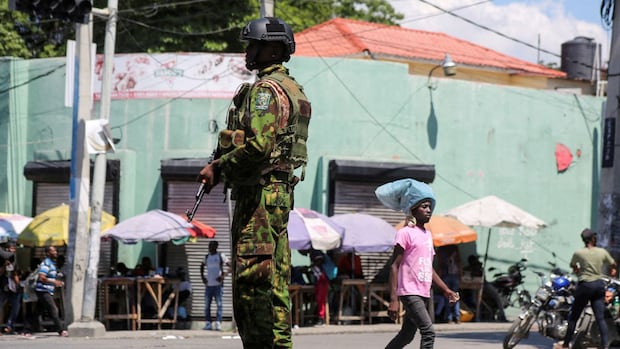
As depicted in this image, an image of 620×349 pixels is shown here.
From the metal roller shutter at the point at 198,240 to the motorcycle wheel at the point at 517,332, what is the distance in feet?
29.7

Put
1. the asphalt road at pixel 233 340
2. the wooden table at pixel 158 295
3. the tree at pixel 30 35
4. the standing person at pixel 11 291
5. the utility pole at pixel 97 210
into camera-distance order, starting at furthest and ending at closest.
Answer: the tree at pixel 30 35, the wooden table at pixel 158 295, the standing person at pixel 11 291, the utility pole at pixel 97 210, the asphalt road at pixel 233 340

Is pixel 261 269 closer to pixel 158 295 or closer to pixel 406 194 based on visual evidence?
pixel 406 194

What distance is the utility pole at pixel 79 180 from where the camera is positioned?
20.2 meters

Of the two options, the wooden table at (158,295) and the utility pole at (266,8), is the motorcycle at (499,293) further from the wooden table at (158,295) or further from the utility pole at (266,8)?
the utility pole at (266,8)

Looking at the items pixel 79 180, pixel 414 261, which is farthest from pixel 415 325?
pixel 79 180

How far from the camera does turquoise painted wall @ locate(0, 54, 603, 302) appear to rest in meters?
25.8

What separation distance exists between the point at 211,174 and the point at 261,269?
649mm

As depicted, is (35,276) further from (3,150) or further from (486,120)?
(486,120)

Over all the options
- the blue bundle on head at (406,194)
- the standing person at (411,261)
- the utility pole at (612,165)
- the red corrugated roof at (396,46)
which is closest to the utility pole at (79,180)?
the utility pole at (612,165)

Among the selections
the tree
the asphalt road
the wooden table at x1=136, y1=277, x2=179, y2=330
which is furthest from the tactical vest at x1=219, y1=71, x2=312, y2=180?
the tree

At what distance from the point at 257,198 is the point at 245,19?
30645mm

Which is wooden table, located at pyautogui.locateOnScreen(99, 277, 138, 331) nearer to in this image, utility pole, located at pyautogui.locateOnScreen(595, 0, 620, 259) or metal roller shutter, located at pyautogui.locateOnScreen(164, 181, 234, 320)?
metal roller shutter, located at pyautogui.locateOnScreen(164, 181, 234, 320)

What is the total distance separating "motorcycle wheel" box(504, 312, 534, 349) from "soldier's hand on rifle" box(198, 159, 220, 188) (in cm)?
1025

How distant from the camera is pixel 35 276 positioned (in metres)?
21.6
